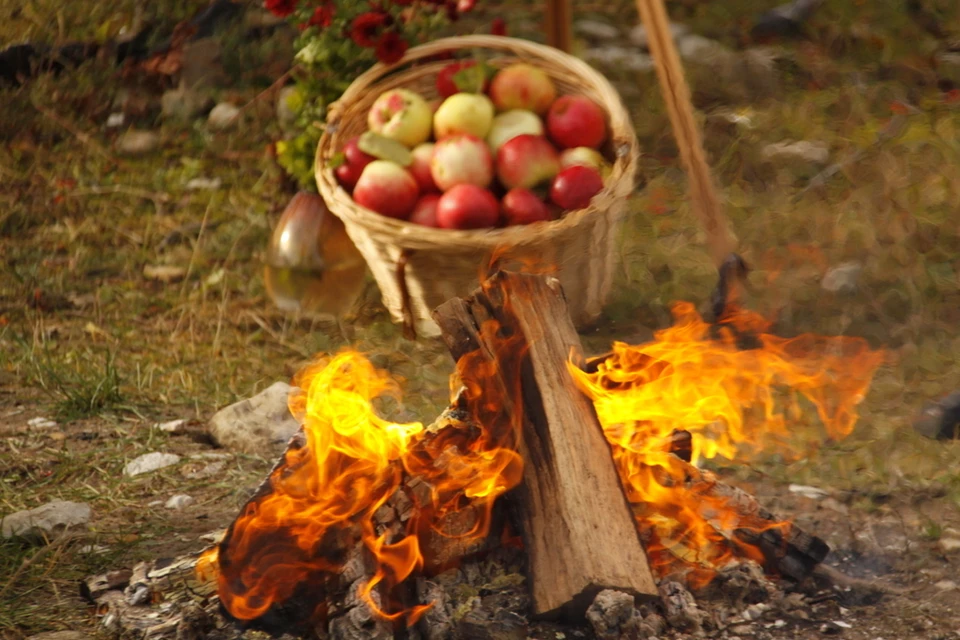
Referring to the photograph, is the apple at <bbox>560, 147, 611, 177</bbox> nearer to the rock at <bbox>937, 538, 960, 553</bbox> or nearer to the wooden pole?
the wooden pole

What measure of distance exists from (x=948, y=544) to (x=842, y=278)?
1490 millimetres

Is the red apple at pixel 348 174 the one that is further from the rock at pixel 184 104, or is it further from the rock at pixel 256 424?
the rock at pixel 184 104

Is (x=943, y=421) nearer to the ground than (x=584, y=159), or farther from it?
nearer to the ground

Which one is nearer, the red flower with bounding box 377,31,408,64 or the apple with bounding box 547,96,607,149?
the apple with bounding box 547,96,607,149

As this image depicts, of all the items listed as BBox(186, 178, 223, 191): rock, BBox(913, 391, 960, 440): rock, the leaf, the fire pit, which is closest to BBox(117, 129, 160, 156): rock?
BBox(186, 178, 223, 191): rock

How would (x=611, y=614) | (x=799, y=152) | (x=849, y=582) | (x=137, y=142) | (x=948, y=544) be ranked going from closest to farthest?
(x=611, y=614) → (x=849, y=582) → (x=948, y=544) → (x=799, y=152) → (x=137, y=142)

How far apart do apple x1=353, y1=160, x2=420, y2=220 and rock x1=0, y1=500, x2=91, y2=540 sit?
1348mm

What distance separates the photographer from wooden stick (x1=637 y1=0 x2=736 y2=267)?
12.2ft

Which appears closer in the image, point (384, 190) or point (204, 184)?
point (384, 190)

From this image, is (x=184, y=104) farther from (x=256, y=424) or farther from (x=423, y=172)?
(x=256, y=424)

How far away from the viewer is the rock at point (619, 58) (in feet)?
17.9

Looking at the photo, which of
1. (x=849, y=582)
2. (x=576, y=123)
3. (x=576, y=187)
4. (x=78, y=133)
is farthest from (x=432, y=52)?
(x=849, y=582)

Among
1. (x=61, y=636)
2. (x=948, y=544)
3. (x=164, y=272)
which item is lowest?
(x=164, y=272)

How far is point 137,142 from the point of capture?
5344 mm
